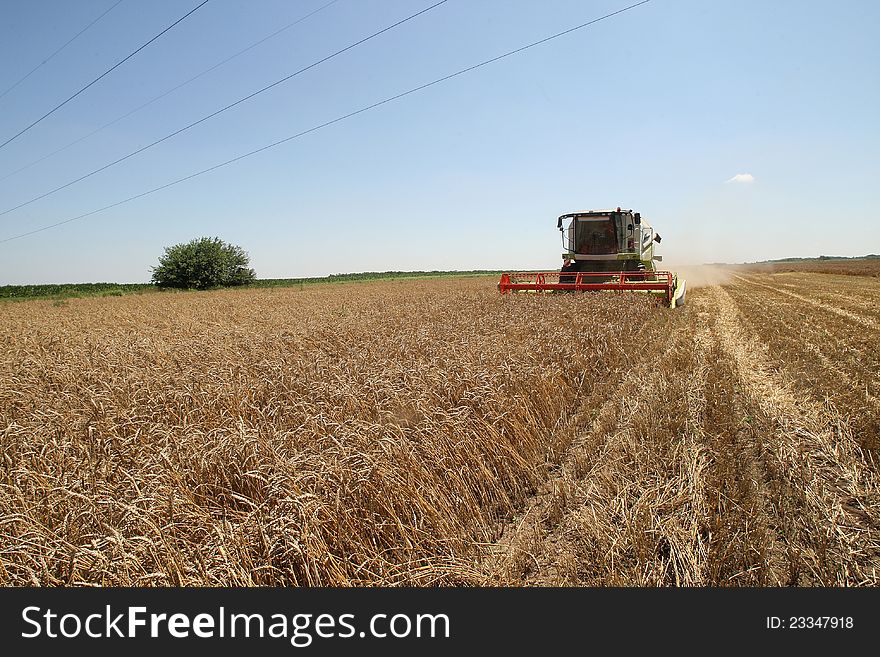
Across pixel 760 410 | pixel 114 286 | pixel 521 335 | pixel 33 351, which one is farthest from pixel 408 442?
pixel 114 286

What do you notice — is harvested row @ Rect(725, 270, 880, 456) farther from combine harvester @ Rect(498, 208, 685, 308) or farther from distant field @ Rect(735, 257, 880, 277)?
distant field @ Rect(735, 257, 880, 277)

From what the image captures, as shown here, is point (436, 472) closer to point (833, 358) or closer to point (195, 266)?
point (833, 358)

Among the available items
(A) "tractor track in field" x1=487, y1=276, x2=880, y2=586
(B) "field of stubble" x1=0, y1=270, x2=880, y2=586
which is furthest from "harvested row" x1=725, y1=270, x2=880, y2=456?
(A) "tractor track in field" x1=487, y1=276, x2=880, y2=586

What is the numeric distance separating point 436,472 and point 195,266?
52.6 meters

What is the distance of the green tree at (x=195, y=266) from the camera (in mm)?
49062

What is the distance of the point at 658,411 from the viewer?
5.02 metres

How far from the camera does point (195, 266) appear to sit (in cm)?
4906

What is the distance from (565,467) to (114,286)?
54.5 metres

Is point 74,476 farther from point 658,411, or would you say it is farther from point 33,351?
point 33,351

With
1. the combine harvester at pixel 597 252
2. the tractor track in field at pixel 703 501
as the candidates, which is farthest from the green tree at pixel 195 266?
the tractor track in field at pixel 703 501

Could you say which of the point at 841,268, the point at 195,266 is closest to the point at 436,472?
the point at 195,266

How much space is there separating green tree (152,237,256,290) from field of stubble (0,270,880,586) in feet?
154

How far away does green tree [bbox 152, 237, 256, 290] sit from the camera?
161ft

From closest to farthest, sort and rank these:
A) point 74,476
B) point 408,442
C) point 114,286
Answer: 1. point 74,476
2. point 408,442
3. point 114,286
